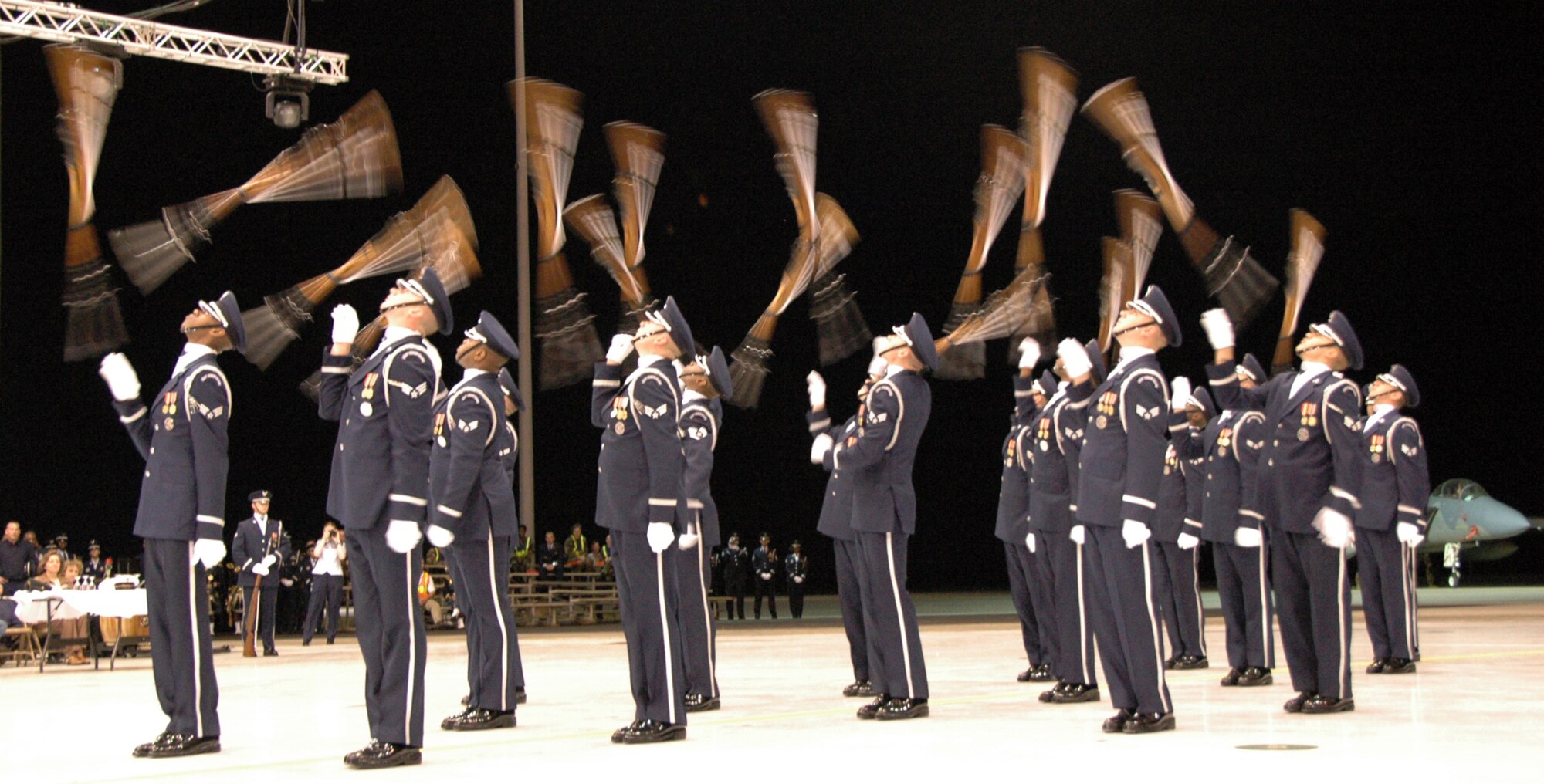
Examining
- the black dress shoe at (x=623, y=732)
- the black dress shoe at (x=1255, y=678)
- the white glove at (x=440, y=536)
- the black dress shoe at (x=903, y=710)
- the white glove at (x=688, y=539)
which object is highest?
the white glove at (x=440, y=536)

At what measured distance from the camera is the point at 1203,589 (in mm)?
31297

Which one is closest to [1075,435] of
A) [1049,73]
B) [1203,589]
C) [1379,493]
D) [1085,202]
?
[1379,493]

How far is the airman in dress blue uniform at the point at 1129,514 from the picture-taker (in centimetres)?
741

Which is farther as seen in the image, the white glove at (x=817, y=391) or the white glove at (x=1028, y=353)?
the white glove at (x=1028, y=353)

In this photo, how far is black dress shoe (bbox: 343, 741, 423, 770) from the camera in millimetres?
6531

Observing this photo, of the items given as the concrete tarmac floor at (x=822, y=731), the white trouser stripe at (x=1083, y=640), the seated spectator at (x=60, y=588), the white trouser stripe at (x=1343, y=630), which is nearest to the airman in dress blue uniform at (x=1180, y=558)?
the concrete tarmac floor at (x=822, y=731)

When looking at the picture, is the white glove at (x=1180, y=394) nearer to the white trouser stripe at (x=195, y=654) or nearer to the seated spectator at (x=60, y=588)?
the white trouser stripe at (x=195, y=654)

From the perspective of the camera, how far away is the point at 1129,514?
7402 mm

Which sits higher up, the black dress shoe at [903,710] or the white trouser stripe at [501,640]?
the white trouser stripe at [501,640]

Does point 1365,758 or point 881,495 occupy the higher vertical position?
point 881,495

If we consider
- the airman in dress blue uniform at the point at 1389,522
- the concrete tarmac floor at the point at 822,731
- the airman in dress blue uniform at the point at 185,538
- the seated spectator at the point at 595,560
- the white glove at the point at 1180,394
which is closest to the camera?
the concrete tarmac floor at the point at 822,731

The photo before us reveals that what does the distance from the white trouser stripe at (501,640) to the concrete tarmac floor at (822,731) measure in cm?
22

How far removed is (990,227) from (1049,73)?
2164mm

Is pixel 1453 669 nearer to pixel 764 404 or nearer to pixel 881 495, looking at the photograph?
pixel 881 495
